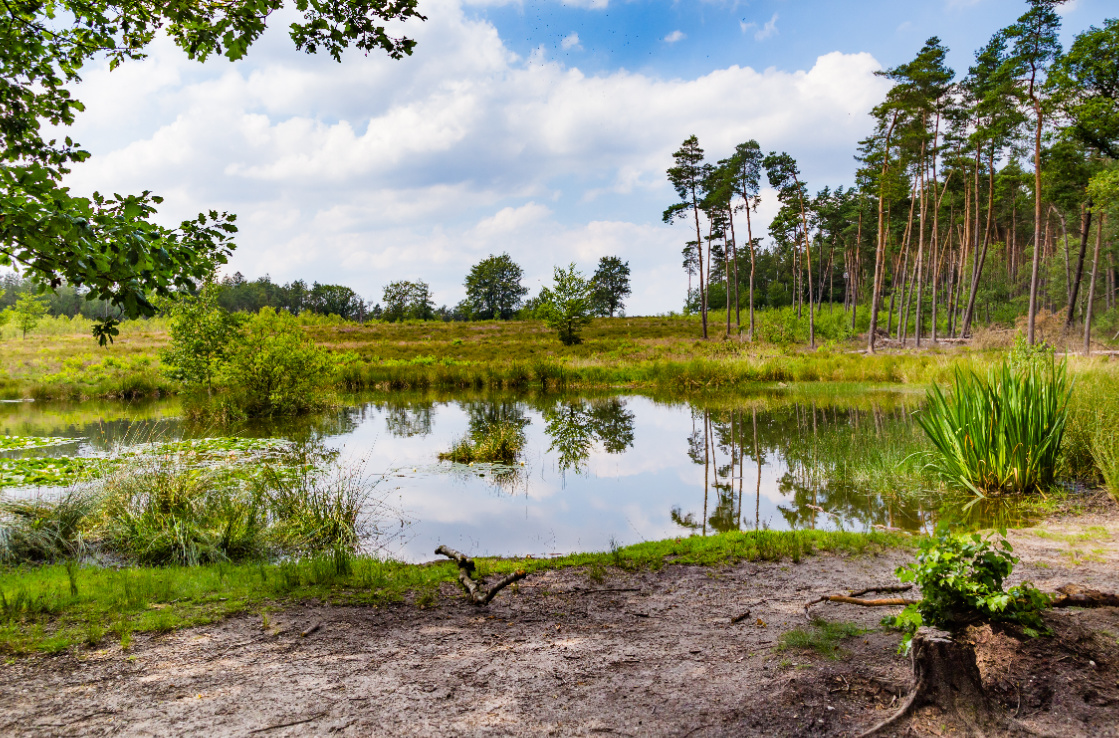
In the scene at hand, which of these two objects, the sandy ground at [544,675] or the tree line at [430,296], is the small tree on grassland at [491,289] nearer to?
the tree line at [430,296]

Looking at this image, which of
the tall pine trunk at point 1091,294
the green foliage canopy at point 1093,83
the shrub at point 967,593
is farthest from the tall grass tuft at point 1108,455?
the tall pine trunk at point 1091,294

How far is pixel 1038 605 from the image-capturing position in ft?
9.32

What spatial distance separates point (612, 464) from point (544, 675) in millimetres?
8304

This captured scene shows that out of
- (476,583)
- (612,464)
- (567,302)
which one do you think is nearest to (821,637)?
(476,583)

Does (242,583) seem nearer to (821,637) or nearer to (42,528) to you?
(42,528)

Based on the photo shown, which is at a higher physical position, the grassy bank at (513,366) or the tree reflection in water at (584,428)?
the grassy bank at (513,366)

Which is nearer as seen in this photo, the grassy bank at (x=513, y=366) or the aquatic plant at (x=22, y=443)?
the aquatic plant at (x=22, y=443)

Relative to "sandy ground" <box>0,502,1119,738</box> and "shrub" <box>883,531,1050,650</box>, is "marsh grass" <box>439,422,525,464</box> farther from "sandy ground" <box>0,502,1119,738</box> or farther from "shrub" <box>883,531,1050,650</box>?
"shrub" <box>883,531,1050,650</box>

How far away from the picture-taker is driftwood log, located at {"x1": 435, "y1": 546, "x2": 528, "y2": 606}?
4734mm

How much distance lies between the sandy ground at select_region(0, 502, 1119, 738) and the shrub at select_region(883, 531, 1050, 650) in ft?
0.49

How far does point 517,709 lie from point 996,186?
50981 mm

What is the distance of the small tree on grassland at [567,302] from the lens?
4600cm

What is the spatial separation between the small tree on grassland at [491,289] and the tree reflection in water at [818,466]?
285 ft

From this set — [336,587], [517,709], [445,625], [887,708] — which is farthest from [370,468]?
[887,708]
